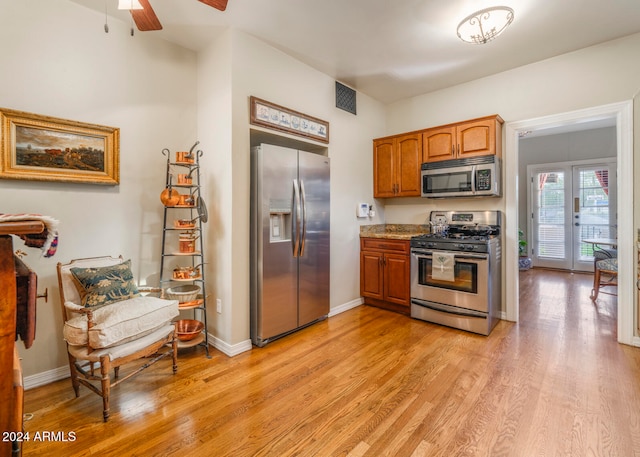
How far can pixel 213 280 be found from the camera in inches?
115

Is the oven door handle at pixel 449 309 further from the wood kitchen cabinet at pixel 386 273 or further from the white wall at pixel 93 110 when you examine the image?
the white wall at pixel 93 110

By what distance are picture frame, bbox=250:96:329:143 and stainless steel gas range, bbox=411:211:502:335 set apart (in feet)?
5.58

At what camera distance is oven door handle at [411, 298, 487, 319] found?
3105 millimetres

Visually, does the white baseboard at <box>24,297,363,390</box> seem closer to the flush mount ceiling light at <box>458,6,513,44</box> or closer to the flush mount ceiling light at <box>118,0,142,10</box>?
the flush mount ceiling light at <box>118,0,142,10</box>

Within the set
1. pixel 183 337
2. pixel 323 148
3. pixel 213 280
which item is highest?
pixel 323 148

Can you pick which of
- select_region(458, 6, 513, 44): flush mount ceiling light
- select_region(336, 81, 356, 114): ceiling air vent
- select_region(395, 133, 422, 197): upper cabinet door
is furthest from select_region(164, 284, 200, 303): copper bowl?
select_region(458, 6, 513, 44): flush mount ceiling light

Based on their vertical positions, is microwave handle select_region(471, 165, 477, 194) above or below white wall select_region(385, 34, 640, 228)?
below

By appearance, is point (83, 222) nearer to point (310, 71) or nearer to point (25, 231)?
point (25, 231)

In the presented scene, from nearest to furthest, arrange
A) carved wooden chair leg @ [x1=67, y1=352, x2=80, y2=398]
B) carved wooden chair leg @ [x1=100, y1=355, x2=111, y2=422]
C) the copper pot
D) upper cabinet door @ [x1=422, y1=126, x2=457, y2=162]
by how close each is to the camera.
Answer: carved wooden chair leg @ [x1=100, y1=355, x2=111, y2=422], carved wooden chair leg @ [x1=67, y1=352, x2=80, y2=398], the copper pot, upper cabinet door @ [x1=422, y1=126, x2=457, y2=162]

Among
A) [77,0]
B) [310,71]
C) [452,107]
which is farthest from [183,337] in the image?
[452,107]

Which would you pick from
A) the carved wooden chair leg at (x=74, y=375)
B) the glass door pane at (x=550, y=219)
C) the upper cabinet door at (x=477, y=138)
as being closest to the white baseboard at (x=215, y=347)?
the carved wooden chair leg at (x=74, y=375)

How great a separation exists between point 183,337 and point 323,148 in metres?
2.50

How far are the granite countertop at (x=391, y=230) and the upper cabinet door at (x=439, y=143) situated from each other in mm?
979

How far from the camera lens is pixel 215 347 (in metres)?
2.87
